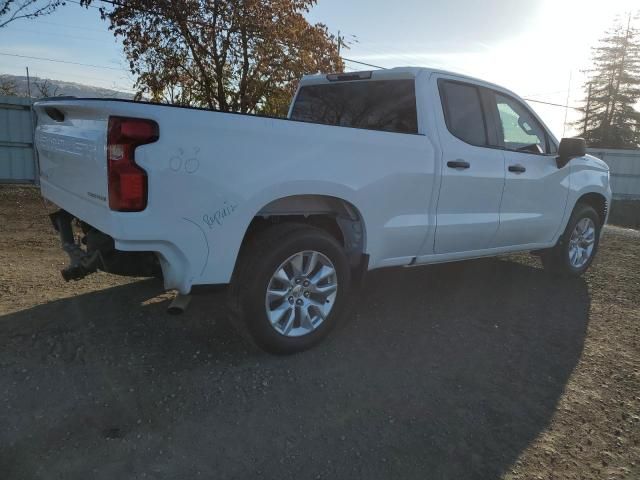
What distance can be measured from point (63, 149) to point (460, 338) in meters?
3.15

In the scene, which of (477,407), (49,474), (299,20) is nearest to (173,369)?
(49,474)

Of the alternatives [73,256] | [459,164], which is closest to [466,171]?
[459,164]

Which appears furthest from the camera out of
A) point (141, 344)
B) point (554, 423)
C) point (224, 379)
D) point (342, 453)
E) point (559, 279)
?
point (559, 279)

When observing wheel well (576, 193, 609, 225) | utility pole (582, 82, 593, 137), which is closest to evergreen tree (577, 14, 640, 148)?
utility pole (582, 82, 593, 137)

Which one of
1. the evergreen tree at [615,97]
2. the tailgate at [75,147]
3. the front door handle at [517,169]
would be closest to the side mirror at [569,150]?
the front door handle at [517,169]

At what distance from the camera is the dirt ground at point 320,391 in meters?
2.59

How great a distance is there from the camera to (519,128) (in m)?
5.12

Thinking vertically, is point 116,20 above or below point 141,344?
above

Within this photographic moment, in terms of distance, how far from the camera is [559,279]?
238 inches

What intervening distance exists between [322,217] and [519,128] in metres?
2.46

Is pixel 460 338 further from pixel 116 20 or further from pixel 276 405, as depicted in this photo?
pixel 116 20

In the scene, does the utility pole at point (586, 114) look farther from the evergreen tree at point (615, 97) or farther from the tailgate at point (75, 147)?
the tailgate at point (75, 147)

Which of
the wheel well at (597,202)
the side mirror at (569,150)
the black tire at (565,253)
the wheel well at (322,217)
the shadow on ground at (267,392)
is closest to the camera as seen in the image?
the shadow on ground at (267,392)

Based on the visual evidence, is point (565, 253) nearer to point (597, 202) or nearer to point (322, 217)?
point (597, 202)
